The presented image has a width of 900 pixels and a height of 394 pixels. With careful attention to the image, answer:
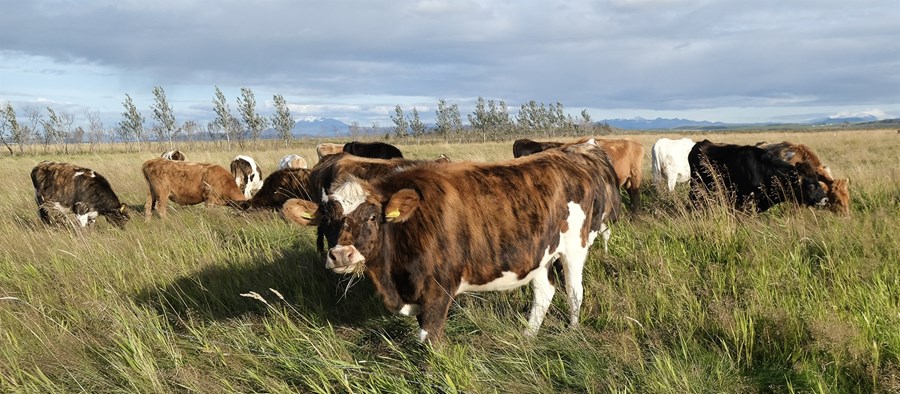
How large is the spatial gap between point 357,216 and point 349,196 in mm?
132

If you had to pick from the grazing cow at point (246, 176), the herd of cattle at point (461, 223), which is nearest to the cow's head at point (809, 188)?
the herd of cattle at point (461, 223)

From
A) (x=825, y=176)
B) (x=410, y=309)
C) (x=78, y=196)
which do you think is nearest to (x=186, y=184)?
(x=78, y=196)

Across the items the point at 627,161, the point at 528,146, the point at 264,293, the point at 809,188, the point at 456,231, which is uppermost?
the point at 528,146

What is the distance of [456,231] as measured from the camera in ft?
12.0

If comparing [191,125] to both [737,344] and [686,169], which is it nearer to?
[686,169]

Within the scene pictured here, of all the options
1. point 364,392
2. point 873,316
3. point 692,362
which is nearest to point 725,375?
point 692,362

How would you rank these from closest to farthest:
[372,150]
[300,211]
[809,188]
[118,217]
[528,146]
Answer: [300,211], [809,188], [118,217], [528,146], [372,150]

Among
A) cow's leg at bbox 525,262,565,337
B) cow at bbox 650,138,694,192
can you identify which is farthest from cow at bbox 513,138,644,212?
cow's leg at bbox 525,262,565,337

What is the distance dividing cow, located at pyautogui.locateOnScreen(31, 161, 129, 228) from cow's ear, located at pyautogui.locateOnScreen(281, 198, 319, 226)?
762cm

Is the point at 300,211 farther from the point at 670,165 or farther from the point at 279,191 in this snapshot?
the point at 670,165

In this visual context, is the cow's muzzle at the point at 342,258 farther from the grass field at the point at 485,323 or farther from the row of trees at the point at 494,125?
the row of trees at the point at 494,125

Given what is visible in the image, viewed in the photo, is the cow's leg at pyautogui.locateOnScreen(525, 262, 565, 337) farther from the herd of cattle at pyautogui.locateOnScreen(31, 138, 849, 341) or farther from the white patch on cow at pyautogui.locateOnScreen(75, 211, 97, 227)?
the white patch on cow at pyautogui.locateOnScreen(75, 211, 97, 227)

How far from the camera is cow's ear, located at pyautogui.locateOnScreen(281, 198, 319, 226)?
3.52m

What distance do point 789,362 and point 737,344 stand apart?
0.29m
